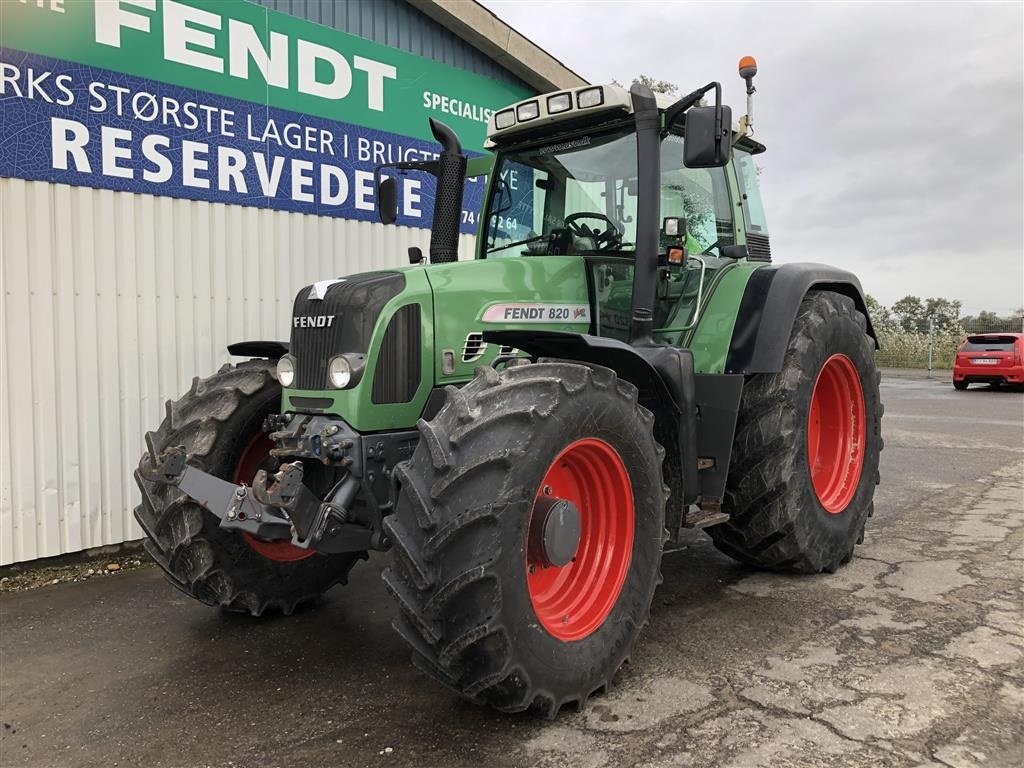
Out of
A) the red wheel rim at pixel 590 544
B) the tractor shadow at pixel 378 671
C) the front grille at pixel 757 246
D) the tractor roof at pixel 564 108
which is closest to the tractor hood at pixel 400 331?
the red wheel rim at pixel 590 544

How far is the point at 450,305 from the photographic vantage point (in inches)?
136

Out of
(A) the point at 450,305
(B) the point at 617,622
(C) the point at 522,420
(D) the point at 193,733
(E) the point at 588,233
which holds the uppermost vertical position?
(E) the point at 588,233

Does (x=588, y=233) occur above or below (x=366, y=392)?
above

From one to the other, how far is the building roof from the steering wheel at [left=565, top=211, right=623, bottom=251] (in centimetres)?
372

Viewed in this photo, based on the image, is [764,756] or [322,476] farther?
[322,476]

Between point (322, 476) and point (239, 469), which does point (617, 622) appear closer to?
point (322, 476)

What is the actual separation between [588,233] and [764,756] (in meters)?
2.59

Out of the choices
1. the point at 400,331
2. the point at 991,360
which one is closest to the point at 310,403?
the point at 400,331

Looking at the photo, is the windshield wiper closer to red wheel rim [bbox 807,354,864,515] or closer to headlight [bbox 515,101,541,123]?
headlight [bbox 515,101,541,123]

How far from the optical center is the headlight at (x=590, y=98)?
378cm

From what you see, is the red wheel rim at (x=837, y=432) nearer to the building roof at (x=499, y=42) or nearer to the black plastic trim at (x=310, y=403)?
the black plastic trim at (x=310, y=403)

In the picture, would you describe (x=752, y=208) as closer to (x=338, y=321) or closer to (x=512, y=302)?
(x=512, y=302)

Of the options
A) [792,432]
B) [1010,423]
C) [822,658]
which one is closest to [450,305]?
[792,432]

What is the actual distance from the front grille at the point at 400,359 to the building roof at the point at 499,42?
4.66 metres
